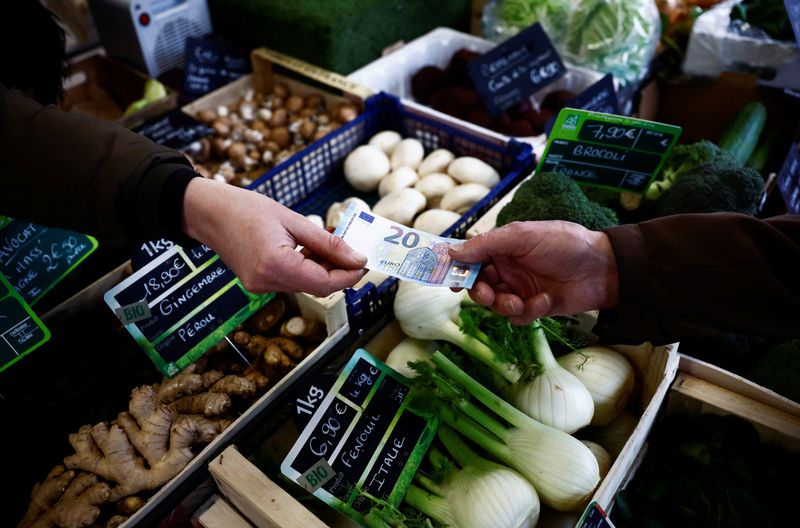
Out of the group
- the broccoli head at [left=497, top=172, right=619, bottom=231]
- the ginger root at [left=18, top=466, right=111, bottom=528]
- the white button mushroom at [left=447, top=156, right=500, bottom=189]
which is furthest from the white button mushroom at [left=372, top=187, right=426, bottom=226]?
the ginger root at [left=18, top=466, right=111, bottom=528]

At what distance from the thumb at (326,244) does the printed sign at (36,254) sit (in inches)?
27.8

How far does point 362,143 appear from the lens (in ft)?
8.02

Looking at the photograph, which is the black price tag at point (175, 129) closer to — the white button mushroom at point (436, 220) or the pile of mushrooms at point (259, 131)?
the pile of mushrooms at point (259, 131)

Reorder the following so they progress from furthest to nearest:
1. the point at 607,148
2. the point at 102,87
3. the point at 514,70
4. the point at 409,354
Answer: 1. the point at 102,87
2. the point at 514,70
3. the point at 607,148
4. the point at 409,354

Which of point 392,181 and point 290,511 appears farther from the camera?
point 392,181

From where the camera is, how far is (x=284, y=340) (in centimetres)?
153

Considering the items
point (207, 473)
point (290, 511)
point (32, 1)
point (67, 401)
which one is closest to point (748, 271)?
point (290, 511)

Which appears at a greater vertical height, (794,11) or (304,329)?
(794,11)

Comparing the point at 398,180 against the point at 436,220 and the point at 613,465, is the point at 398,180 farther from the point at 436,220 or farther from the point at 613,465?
the point at 613,465

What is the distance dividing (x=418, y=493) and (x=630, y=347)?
67 cm

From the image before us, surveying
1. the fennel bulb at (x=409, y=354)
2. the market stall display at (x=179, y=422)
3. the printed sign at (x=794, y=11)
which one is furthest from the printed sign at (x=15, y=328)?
the printed sign at (x=794, y=11)

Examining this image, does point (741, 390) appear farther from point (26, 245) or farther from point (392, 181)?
point (26, 245)

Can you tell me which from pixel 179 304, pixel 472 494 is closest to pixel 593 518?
pixel 472 494

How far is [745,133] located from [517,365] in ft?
5.19
